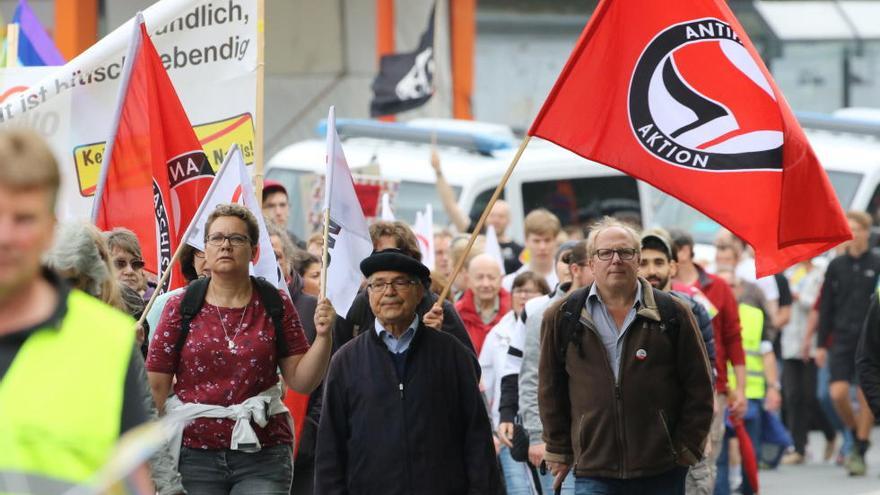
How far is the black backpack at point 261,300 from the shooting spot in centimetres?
717

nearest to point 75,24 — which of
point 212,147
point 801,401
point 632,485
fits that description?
point 801,401

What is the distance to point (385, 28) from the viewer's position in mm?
24672

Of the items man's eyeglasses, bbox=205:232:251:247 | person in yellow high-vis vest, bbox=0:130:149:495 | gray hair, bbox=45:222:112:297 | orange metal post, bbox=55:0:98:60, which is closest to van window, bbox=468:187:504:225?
orange metal post, bbox=55:0:98:60

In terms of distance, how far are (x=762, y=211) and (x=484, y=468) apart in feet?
6.33

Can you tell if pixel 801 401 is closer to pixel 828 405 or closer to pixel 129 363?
pixel 828 405

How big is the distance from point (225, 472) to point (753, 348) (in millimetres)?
6878

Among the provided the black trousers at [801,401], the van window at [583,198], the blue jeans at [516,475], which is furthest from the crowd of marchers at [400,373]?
the van window at [583,198]

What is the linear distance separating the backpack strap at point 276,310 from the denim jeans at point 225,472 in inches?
16.4

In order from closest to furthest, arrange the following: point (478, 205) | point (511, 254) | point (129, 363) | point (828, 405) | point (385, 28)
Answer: point (129, 363) < point (511, 254) < point (828, 405) < point (478, 205) < point (385, 28)

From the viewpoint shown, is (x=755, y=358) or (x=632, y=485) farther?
(x=755, y=358)

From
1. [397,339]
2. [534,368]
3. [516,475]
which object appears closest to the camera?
[397,339]

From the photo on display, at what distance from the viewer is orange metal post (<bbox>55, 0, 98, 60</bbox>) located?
2405cm

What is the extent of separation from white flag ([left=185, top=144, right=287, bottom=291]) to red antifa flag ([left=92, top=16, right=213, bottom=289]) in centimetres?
52

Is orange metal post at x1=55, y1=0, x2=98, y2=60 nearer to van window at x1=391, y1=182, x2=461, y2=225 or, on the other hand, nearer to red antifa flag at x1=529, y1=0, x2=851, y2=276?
van window at x1=391, y1=182, x2=461, y2=225
